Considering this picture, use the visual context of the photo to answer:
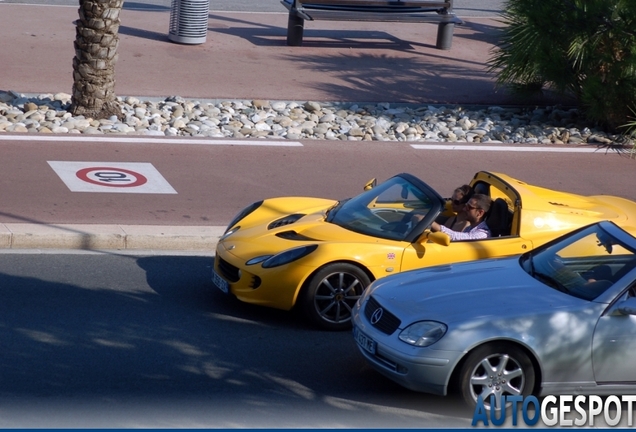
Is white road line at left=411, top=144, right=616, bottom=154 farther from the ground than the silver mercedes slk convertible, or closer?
closer

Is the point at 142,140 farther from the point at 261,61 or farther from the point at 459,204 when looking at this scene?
the point at 459,204

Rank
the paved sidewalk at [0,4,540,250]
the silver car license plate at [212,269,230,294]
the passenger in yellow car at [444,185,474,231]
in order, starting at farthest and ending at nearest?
the paved sidewalk at [0,4,540,250] → the passenger in yellow car at [444,185,474,231] → the silver car license plate at [212,269,230,294]

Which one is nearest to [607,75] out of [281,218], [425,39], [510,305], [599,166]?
[599,166]

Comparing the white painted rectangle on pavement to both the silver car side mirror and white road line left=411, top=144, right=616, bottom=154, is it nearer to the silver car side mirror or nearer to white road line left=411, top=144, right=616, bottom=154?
white road line left=411, top=144, right=616, bottom=154

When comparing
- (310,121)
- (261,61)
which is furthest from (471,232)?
(261,61)

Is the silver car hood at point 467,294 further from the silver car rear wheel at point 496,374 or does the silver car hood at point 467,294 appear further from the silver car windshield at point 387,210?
the silver car windshield at point 387,210

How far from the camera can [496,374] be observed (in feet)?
19.7

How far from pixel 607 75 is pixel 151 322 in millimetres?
9842

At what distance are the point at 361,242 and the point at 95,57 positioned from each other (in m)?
7.71

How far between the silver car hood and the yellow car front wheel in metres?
0.66

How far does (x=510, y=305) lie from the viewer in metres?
6.09

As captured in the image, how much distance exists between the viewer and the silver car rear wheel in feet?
19.5

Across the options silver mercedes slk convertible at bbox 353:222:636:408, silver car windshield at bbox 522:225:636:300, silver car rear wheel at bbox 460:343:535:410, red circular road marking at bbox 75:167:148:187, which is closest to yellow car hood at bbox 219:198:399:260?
silver car windshield at bbox 522:225:636:300

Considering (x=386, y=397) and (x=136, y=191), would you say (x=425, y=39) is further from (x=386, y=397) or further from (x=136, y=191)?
(x=386, y=397)
